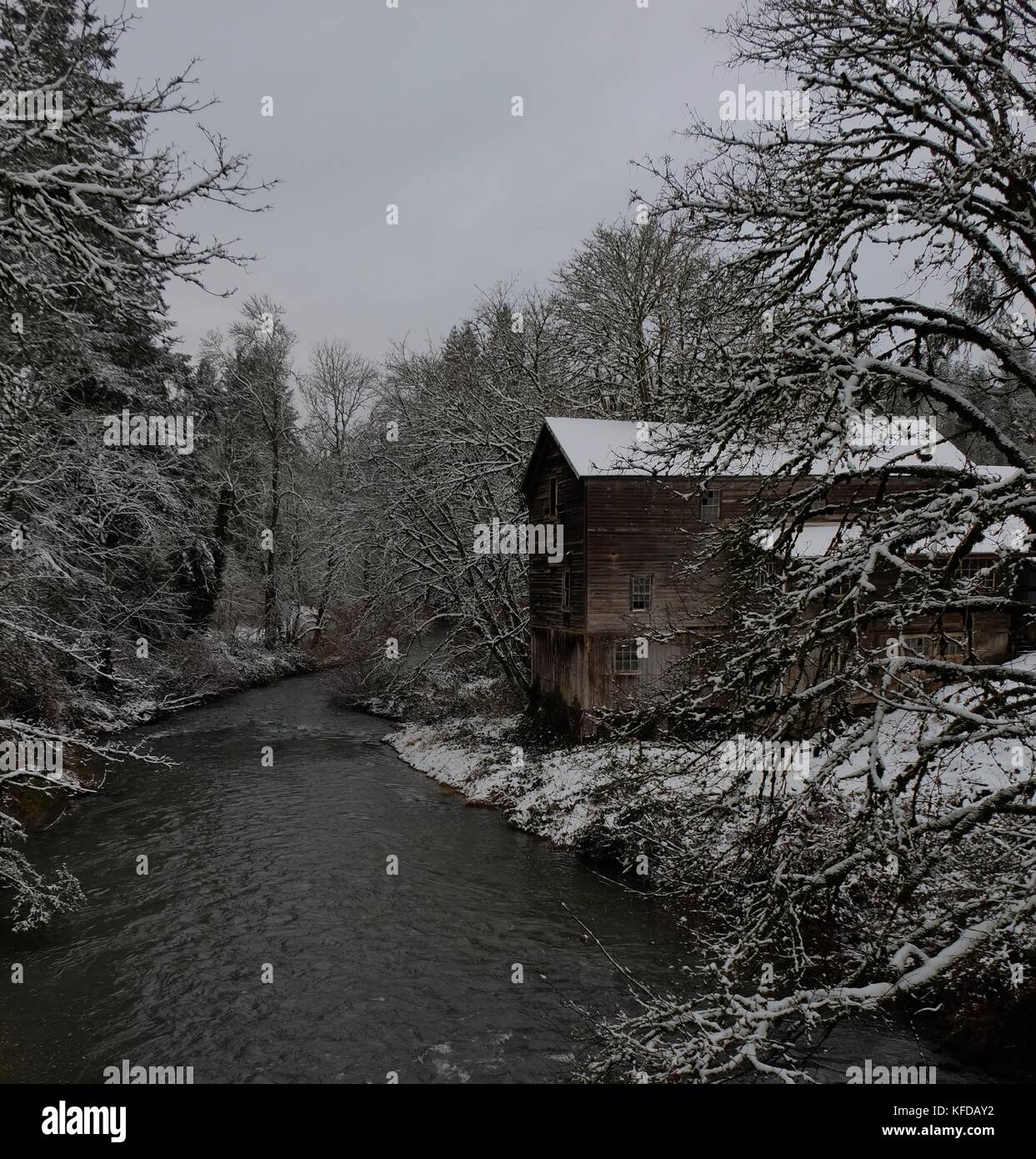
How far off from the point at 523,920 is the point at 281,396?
3377 cm

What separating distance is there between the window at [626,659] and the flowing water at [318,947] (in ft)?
19.2

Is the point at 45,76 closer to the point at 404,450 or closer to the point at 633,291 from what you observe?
the point at 404,450

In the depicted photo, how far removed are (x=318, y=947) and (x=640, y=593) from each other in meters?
14.0

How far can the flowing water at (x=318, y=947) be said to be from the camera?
991cm

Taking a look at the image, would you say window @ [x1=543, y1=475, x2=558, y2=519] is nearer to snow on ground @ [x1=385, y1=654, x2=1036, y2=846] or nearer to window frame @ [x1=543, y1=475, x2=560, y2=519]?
window frame @ [x1=543, y1=475, x2=560, y2=519]

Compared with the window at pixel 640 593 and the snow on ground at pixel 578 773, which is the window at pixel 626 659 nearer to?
the window at pixel 640 593

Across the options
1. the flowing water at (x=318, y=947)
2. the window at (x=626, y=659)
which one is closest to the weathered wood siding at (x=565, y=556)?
the window at (x=626, y=659)

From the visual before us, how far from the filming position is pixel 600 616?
76.2 feet

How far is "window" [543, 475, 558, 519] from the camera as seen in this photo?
82.8 ft

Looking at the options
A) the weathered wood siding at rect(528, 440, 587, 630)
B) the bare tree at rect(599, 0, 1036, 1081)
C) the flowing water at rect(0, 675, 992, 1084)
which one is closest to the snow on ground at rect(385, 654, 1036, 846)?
the flowing water at rect(0, 675, 992, 1084)

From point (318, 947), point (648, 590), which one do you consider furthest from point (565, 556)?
point (318, 947)

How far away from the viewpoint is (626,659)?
23.5 meters

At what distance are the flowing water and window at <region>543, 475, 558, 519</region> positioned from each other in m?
9.91

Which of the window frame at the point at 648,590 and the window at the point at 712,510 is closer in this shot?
the window frame at the point at 648,590
